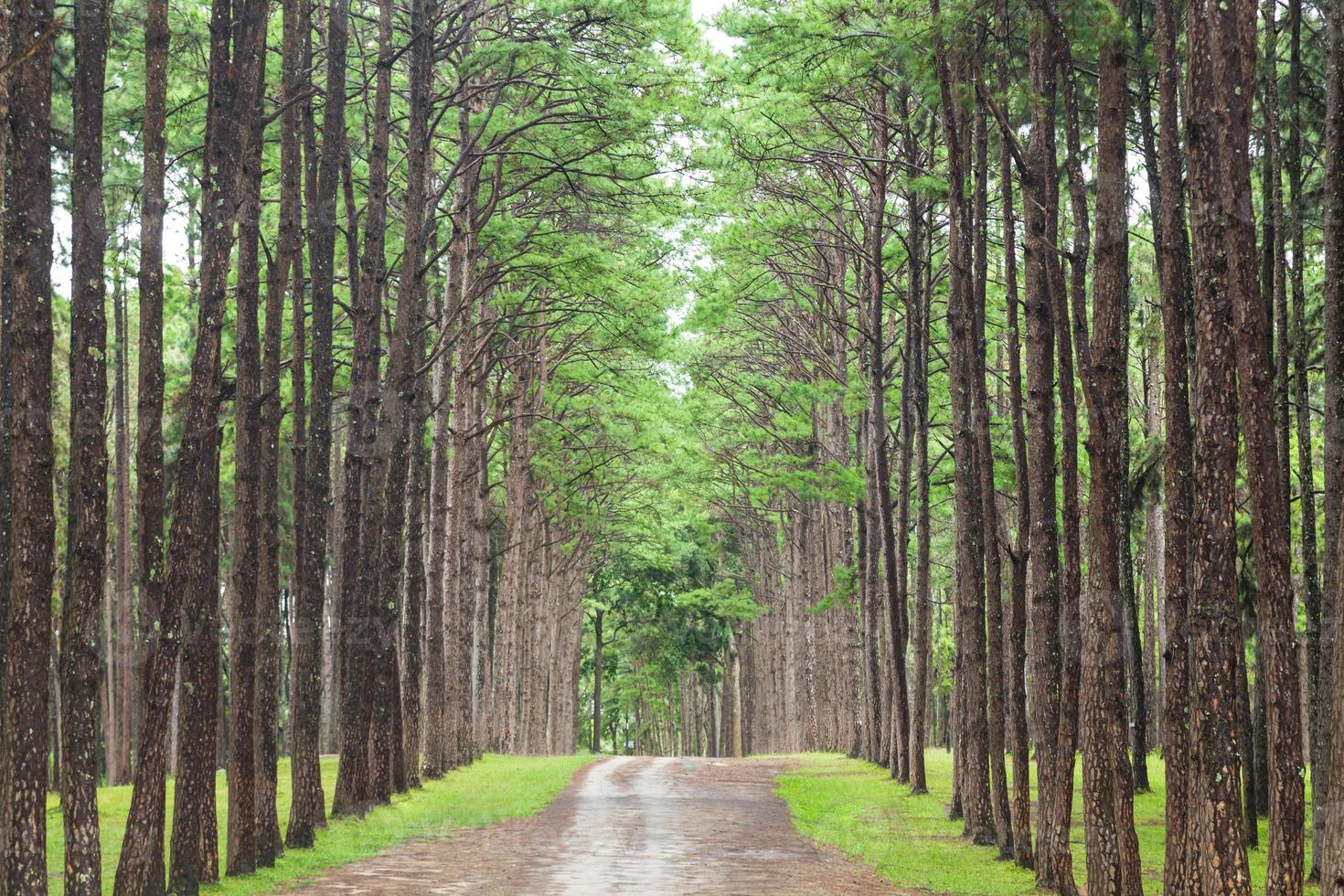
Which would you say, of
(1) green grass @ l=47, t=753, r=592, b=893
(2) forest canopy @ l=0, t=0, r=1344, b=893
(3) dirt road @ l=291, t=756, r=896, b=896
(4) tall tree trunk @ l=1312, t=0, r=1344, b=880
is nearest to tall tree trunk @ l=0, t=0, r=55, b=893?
(2) forest canopy @ l=0, t=0, r=1344, b=893

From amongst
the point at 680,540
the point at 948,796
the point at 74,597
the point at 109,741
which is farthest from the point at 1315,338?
the point at 680,540

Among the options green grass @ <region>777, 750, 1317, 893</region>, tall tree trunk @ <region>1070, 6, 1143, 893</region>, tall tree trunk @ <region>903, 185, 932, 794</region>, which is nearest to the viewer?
tall tree trunk @ <region>1070, 6, 1143, 893</region>

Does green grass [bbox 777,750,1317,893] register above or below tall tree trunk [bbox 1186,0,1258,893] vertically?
below

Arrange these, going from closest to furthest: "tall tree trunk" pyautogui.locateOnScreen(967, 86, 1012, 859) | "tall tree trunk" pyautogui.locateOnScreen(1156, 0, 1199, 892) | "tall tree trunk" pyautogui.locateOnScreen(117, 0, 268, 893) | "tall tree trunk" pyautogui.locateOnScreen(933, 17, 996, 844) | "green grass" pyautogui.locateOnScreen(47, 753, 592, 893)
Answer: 1. "tall tree trunk" pyautogui.locateOnScreen(1156, 0, 1199, 892)
2. "tall tree trunk" pyautogui.locateOnScreen(117, 0, 268, 893)
3. "green grass" pyautogui.locateOnScreen(47, 753, 592, 893)
4. "tall tree trunk" pyautogui.locateOnScreen(967, 86, 1012, 859)
5. "tall tree trunk" pyautogui.locateOnScreen(933, 17, 996, 844)

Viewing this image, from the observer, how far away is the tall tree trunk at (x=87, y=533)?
10.5m

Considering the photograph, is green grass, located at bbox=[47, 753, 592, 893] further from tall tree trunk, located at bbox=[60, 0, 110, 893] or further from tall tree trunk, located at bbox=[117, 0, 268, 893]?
tall tree trunk, located at bbox=[60, 0, 110, 893]

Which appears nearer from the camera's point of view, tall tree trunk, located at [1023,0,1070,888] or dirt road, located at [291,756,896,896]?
dirt road, located at [291,756,896,896]

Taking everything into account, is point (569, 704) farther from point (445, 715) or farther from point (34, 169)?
point (34, 169)

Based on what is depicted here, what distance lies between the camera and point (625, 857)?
14625mm

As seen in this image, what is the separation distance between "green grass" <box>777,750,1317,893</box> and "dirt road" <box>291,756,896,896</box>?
1.49ft

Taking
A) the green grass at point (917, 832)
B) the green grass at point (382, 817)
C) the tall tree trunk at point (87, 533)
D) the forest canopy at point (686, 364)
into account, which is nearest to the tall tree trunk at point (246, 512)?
the forest canopy at point (686, 364)

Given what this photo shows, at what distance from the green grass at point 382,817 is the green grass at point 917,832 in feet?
15.2

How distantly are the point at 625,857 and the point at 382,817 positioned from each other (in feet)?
18.4

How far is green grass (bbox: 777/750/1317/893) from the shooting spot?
13.7 metres
